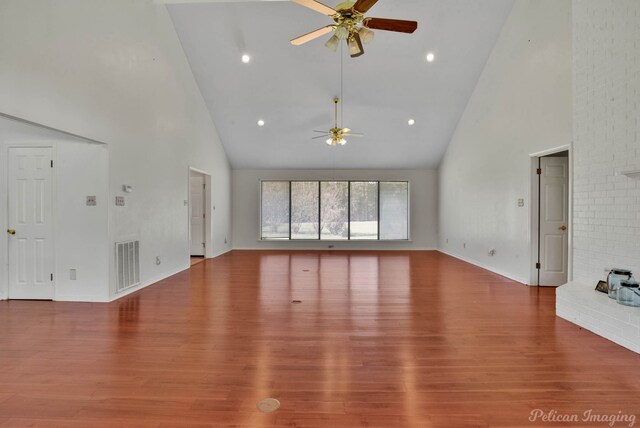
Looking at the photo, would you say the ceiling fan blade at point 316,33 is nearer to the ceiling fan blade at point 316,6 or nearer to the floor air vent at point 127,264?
the ceiling fan blade at point 316,6

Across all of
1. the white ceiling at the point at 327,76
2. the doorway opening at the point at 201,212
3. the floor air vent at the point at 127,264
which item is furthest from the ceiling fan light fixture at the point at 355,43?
the doorway opening at the point at 201,212

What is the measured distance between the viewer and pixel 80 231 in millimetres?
4367

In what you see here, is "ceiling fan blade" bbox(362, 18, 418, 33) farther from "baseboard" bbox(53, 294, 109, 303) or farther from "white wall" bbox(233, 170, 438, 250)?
"white wall" bbox(233, 170, 438, 250)

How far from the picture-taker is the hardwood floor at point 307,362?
6.68 ft

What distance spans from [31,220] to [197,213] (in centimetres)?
397

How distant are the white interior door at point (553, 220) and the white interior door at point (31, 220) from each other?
7.16 metres

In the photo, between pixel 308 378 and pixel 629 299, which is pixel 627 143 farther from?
pixel 308 378

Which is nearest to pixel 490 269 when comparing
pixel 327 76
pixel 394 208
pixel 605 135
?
pixel 605 135

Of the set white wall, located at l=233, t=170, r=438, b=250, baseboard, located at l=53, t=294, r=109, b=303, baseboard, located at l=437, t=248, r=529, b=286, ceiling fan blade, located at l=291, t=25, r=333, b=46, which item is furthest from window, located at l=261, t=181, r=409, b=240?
ceiling fan blade, located at l=291, t=25, r=333, b=46

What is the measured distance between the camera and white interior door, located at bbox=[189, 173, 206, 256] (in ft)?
27.1

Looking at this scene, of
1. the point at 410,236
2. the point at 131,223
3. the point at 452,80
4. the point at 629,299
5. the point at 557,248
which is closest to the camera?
the point at 629,299

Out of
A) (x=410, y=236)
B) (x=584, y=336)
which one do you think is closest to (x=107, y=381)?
(x=584, y=336)

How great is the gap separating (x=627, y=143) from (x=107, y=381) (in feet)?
16.2

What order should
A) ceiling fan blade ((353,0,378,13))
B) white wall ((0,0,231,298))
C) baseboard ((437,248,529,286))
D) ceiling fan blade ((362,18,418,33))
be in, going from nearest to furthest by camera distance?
ceiling fan blade ((353,0,378,13)), white wall ((0,0,231,298)), ceiling fan blade ((362,18,418,33)), baseboard ((437,248,529,286))
